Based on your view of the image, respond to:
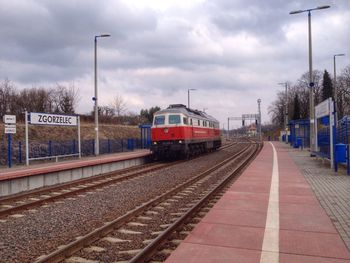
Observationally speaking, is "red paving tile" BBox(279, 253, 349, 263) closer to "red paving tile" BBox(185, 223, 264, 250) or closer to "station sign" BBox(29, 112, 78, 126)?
"red paving tile" BBox(185, 223, 264, 250)

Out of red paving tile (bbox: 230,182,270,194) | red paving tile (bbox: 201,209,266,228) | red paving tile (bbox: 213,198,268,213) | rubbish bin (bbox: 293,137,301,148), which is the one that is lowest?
red paving tile (bbox: 201,209,266,228)

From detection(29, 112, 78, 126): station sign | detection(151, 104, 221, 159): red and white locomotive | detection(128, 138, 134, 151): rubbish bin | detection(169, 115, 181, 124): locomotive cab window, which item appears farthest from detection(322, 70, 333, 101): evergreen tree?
detection(29, 112, 78, 126): station sign

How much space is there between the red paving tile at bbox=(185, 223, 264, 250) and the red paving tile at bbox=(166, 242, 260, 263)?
22cm

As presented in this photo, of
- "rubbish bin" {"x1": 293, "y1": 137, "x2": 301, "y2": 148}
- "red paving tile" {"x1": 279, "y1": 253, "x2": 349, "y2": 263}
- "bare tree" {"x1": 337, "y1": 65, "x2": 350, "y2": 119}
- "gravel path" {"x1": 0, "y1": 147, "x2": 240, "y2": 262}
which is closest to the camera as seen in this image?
"red paving tile" {"x1": 279, "y1": 253, "x2": 349, "y2": 263}

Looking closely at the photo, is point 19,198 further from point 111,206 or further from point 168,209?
point 168,209

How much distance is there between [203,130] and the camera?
97.7ft

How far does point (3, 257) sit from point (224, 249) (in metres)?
3.22

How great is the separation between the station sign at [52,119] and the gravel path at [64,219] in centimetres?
934

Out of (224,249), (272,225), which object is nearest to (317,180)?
(272,225)

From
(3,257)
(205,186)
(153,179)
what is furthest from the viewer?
(153,179)

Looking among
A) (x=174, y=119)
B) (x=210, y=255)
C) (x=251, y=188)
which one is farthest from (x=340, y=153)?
(x=210, y=255)

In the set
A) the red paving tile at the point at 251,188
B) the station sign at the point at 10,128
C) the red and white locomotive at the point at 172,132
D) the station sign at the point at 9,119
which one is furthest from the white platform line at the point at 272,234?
the red and white locomotive at the point at 172,132

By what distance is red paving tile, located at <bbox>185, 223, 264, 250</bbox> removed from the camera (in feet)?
20.1

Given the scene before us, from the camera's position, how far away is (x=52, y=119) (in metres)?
22.3
